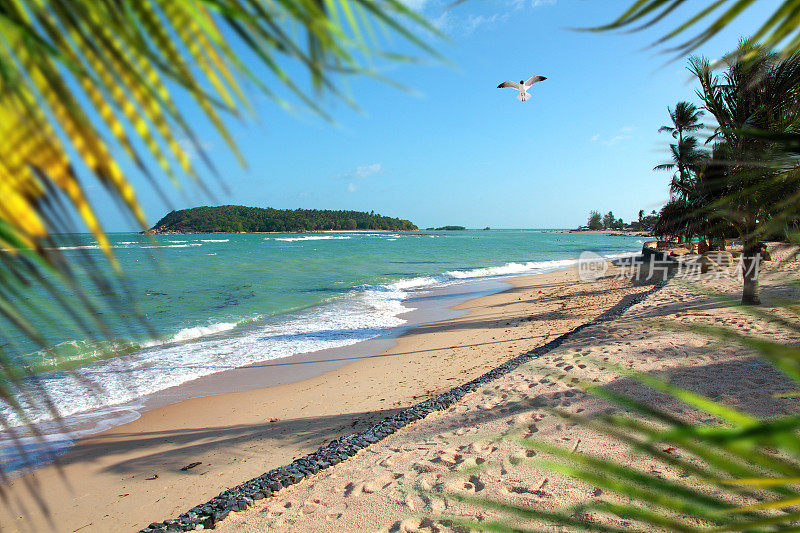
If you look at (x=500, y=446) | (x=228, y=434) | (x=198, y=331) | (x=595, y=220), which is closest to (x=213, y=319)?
(x=198, y=331)

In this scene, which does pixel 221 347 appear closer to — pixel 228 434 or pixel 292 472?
pixel 228 434

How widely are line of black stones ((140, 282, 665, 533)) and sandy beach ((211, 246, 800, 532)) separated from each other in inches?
4.1

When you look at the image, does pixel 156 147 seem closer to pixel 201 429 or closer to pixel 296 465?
pixel 296 465

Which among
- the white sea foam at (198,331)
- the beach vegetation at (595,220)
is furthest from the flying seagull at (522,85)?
the beach vegetation at (595,220)

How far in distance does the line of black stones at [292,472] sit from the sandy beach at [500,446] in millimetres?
105

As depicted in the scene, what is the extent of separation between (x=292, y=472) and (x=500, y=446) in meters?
2.13

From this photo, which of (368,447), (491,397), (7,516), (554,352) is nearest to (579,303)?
(554,352)

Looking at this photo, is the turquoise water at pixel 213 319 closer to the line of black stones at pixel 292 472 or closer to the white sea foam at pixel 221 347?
the white sea foam at pixel 221 347

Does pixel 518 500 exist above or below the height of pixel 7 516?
above

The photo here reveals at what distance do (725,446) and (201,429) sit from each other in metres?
7.41

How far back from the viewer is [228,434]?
20.6 ft

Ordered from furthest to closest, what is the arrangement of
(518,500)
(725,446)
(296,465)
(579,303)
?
(579,303) → (296,465) → (518,500) → (725,446)

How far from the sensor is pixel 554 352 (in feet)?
25.1

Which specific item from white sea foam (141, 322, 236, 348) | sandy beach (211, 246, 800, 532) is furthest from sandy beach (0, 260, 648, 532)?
white sea foam (141, 322, 236, 348)
